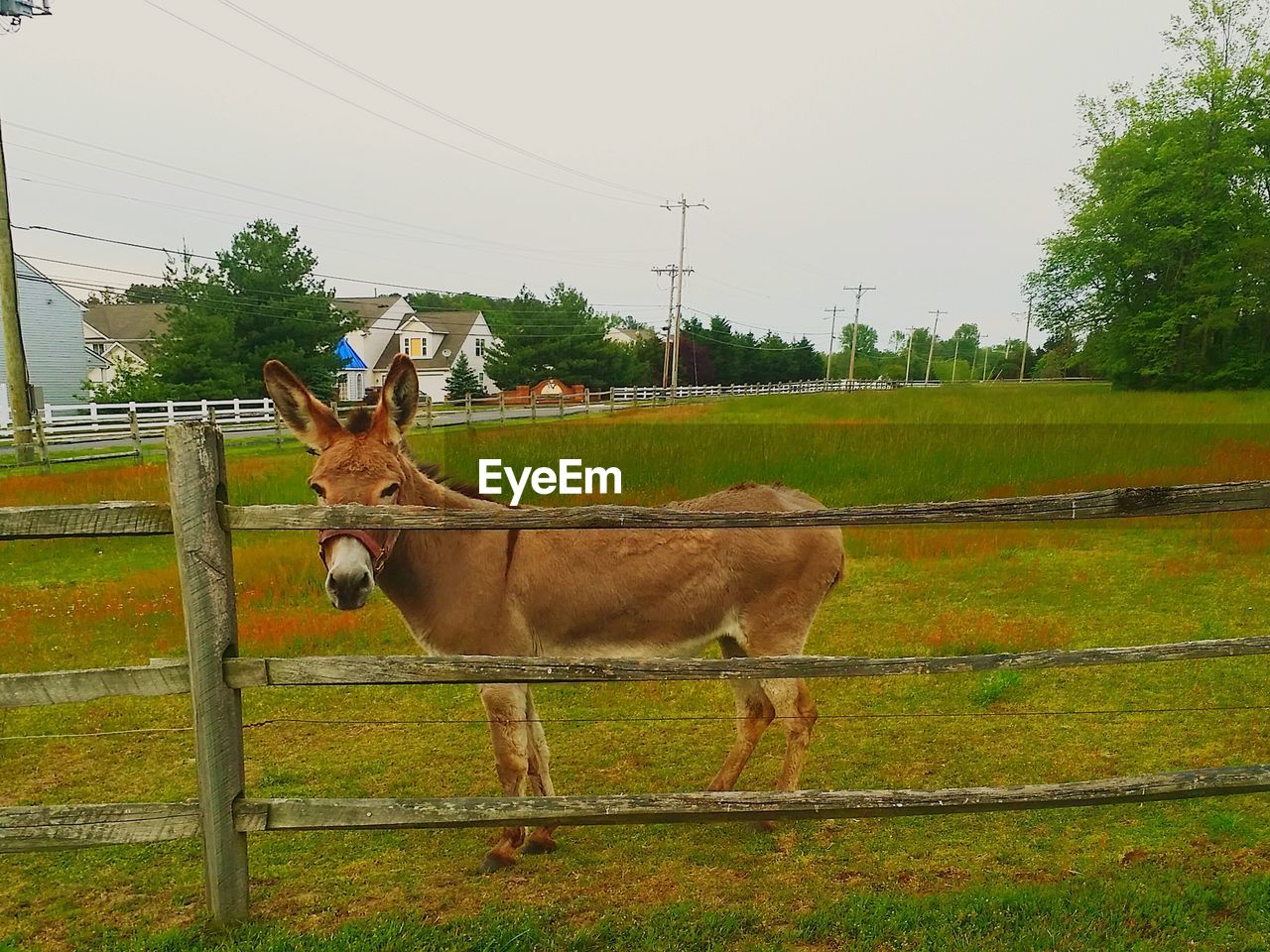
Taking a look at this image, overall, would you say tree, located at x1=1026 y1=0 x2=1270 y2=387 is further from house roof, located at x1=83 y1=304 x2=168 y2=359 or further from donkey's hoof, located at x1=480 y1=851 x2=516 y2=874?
house roof, located at x1=83 y1=304 x2=168 y2=359

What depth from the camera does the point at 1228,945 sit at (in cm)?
273

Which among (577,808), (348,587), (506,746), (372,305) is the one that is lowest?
(506,746)

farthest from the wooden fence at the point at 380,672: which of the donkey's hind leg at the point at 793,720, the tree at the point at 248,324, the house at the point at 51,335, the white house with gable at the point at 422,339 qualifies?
the white house with gable at the point at 422,339

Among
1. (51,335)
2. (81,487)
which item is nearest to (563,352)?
(51,335)

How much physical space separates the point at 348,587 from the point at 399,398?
3.31 feet

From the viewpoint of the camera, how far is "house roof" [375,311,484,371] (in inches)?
2331

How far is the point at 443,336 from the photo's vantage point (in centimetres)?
6209

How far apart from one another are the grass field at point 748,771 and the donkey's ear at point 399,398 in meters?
2.10

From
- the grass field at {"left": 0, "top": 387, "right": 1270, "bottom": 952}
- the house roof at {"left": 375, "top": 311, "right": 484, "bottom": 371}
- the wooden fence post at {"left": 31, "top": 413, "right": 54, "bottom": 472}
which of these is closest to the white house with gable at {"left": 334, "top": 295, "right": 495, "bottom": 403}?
the house roof at {"left": 375, "top": 311, "right": 484, "bottom": 371}

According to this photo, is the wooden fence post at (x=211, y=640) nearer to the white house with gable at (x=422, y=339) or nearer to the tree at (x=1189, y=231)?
the tree at (x=1189, y=231)

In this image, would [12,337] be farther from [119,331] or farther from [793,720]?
[119,331]

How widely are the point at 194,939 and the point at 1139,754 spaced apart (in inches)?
217

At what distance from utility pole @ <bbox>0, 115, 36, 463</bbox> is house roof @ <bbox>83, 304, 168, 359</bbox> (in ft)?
132

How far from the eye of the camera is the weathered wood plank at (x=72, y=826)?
269cm
